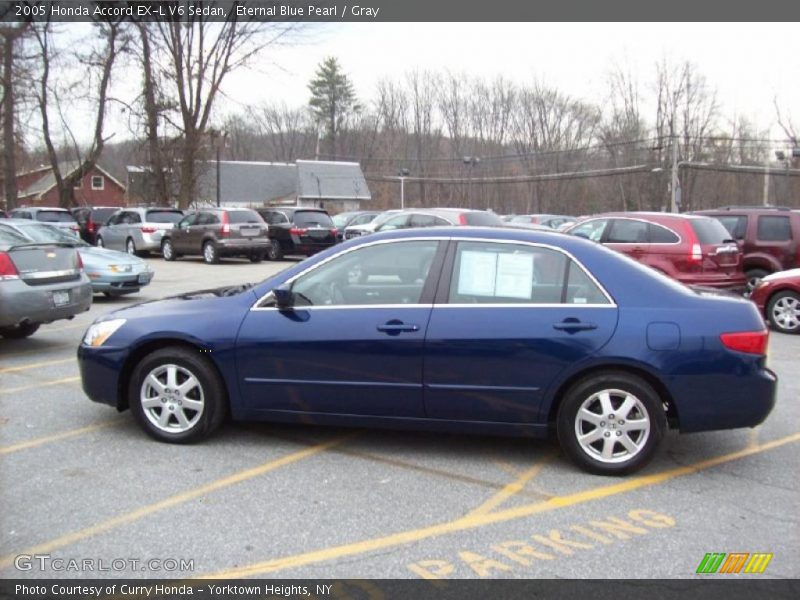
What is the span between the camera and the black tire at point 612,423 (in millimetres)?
4480

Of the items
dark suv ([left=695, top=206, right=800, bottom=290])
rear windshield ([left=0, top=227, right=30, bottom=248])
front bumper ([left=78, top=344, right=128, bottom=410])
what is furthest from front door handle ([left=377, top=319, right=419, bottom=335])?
dark suv ([left=695, top=206, right=800, bottom=290])

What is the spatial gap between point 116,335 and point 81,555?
201cm

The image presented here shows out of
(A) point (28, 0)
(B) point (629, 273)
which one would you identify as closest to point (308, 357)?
(B) point (629, 273)

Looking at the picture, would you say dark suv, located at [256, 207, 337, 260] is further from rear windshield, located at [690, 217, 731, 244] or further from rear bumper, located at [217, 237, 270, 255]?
rear windshield, located at [690, 217, 731, 244]

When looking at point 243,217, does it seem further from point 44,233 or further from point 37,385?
point 37,385

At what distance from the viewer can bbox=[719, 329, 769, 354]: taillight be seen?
445cm

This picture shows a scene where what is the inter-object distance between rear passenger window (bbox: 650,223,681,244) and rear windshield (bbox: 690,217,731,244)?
0.32 m

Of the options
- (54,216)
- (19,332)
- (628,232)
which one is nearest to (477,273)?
(19,332)

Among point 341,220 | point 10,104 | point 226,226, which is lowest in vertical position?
point 226,226

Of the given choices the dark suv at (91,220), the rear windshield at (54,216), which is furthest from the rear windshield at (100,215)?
the rear windshield at (54,216)

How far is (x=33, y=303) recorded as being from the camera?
794 cm

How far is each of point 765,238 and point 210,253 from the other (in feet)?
49.7

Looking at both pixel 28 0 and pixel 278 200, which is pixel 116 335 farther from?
pixel 278 200

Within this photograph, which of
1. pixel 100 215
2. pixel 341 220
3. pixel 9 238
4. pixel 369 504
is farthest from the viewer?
pixel 341 220
